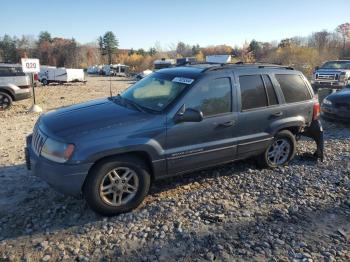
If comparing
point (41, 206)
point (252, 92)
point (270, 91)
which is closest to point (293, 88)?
point (270, 91)

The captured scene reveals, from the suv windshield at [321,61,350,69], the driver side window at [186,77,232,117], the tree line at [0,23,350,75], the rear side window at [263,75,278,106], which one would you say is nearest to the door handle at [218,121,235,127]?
the driver side window at [186,77,232,117]

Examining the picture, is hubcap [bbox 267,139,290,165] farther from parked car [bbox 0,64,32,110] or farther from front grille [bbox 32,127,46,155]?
parked car [bbox 0,64,32,110]

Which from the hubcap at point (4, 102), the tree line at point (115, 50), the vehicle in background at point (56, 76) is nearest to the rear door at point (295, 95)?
the hubcap at point (4, 102)

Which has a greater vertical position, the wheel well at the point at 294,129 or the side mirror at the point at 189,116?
the side mirror at the point at 189,116

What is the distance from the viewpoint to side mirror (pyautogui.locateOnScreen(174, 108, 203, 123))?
14.4 ft

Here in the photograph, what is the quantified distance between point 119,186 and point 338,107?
738cm

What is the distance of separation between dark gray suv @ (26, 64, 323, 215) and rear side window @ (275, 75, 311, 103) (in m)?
0.02

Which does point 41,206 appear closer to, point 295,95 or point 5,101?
point 295,95

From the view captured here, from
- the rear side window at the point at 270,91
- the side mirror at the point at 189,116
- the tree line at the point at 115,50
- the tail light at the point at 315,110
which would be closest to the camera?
the side mirror at the point at 189,116

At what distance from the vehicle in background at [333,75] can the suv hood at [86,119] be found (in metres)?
16.1

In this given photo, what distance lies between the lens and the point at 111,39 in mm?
112875

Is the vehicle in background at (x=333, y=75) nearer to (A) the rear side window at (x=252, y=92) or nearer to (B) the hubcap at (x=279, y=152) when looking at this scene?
(B) the hubcap at (x=279, y=152)

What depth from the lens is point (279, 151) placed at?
6023mm

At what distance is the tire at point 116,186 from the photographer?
13.3 ft
